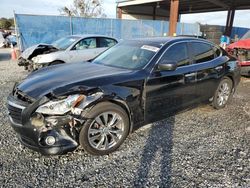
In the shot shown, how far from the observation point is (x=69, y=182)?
105 inches

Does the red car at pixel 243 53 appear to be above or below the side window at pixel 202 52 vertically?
below

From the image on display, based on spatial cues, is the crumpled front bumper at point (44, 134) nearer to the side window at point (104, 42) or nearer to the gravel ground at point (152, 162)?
the gravel ground at point (152, 162)

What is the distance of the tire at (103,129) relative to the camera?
2977mm

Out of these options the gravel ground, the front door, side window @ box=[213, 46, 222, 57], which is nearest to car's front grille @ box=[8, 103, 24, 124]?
the gravel ground

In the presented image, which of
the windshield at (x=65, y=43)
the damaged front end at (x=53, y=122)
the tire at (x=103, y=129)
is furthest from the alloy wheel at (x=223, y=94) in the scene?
the windshield at (x=65, y=43)

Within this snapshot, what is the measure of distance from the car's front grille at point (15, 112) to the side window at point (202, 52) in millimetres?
Result: 3085

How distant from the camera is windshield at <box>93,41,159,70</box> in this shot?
12.3ft

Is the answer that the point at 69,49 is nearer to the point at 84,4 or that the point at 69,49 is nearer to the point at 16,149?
the point at 16,149

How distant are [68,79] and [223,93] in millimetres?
3495

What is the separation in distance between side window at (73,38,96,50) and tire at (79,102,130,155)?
5.51 m

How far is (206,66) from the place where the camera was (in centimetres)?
444

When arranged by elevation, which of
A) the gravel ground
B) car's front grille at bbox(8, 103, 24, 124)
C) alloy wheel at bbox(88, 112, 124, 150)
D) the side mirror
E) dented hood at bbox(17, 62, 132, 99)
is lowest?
the gravel ground

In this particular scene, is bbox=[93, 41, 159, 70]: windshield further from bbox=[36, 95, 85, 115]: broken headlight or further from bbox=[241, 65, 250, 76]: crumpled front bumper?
bbox=[241, 65, 250, 76]: crumpled front bumper

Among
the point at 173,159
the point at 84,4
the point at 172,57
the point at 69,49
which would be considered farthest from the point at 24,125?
the point at 84,4
